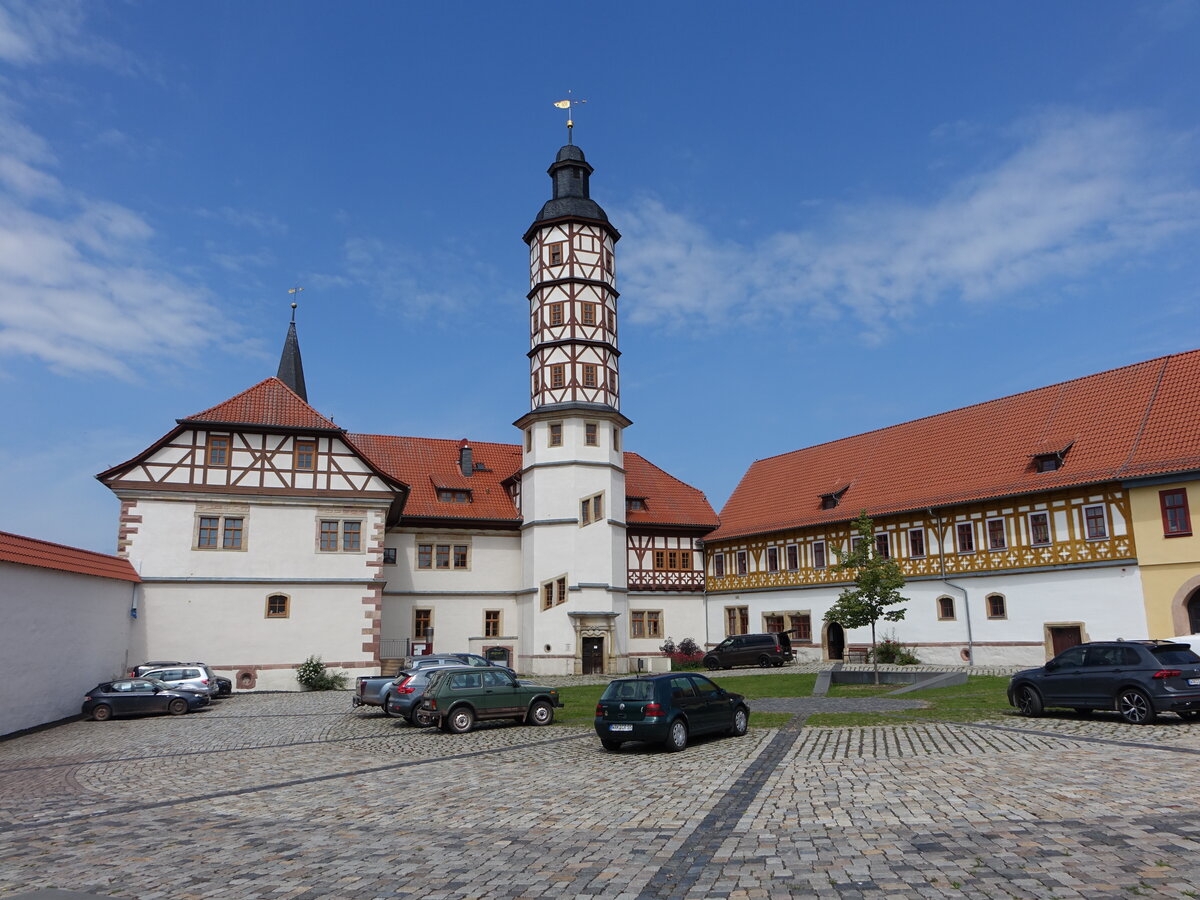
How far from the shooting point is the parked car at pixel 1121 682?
16422 mm

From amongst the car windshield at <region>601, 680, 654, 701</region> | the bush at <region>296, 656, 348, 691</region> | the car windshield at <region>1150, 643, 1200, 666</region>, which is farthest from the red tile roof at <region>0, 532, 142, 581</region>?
the car windshield at <region>1150, 643, 1200, 666</region>

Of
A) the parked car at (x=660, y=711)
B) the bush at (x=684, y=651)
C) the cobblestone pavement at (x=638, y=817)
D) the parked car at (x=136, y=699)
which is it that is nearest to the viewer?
the cobblestone pavement at (x=638, y=817)

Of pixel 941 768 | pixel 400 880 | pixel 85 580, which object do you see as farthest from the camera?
pixel 85 580

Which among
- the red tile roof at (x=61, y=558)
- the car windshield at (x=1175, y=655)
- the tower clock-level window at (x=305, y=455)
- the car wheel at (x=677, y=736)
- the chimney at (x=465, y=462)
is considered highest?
the chimney at (x=465, y=462)

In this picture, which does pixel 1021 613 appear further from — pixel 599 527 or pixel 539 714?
pixel 539 714

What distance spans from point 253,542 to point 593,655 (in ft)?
50.8

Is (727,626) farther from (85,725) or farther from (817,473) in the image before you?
(85,725)

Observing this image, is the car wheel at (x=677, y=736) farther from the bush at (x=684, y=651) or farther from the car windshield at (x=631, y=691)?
the bush at (x=684, y=651)

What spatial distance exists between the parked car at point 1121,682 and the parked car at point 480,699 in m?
10.5

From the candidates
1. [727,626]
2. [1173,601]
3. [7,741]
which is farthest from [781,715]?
[727,626]

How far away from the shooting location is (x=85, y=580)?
2703 cm

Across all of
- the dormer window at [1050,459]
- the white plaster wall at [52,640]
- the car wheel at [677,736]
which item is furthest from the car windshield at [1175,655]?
the white plaster wall at [52,640]

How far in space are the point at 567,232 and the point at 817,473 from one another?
17.4 meters

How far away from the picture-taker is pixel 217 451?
113 feet
